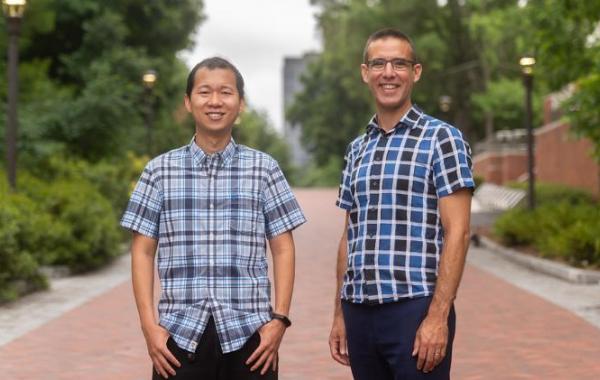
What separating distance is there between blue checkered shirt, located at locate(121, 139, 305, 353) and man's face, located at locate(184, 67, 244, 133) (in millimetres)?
85

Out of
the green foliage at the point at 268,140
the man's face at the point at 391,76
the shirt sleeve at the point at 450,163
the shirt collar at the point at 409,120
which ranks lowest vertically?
the shirt sleeve at the point at 450,163

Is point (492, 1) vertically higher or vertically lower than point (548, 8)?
higher

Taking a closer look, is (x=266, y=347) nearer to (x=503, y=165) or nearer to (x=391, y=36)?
(x=391, y=36)

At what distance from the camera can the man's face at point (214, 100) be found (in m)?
3.36

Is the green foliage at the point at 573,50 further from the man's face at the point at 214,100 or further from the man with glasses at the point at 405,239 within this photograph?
the man's face at the point at 214,100

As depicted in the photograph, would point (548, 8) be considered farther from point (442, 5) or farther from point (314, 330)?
point (442, 5)

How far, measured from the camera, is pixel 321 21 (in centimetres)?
6406

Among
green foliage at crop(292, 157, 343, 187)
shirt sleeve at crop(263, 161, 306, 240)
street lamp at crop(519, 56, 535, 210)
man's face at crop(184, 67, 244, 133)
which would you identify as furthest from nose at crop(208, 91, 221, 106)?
green foliage at crop(292, 157, 343, 187)

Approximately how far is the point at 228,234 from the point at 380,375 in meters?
0.75

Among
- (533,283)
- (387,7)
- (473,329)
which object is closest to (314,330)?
(473,329)

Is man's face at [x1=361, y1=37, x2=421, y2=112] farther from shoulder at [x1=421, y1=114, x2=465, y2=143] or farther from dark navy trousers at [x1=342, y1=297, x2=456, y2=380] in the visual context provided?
dark navy trousers at [x1=342, y1=297, x2=456, y2=380]

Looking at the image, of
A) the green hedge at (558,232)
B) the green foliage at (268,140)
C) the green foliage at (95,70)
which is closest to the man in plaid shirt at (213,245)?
the green hedge at (558,232)

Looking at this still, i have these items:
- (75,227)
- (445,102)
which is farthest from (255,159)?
(445,102)

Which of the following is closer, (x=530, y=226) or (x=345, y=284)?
(x=345, y=284)
